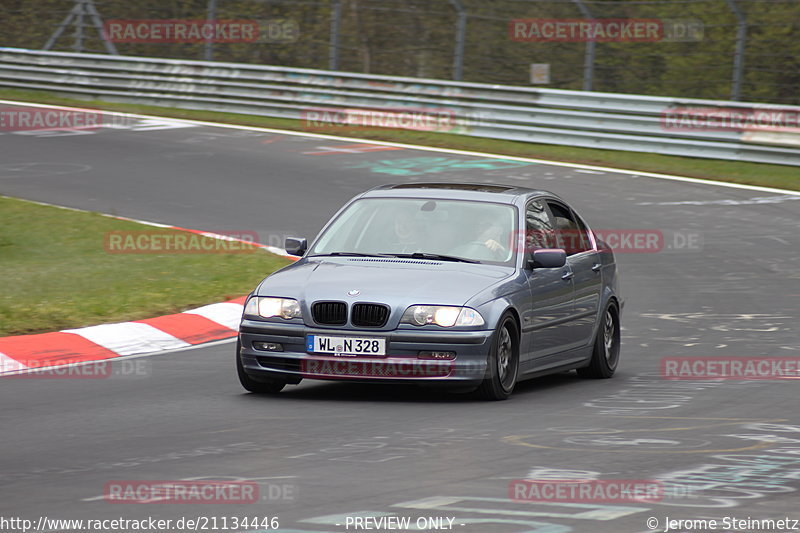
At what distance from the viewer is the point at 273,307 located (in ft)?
31.0

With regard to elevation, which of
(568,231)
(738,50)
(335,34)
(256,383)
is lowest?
(256,383)

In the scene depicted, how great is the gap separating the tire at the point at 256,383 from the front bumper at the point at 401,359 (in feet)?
1.09

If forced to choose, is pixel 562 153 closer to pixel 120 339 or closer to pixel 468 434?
pixel 120 339

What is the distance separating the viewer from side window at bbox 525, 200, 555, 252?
408 inches

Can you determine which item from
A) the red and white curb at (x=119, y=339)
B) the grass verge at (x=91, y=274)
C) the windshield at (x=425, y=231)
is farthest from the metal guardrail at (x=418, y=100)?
the windshield at (x=425, y=231)

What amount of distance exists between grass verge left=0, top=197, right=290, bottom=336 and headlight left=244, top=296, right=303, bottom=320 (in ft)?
9.30

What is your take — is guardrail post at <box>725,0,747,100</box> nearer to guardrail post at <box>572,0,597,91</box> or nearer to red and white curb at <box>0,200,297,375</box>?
guardrail post at <box>572,0,597,91</box>

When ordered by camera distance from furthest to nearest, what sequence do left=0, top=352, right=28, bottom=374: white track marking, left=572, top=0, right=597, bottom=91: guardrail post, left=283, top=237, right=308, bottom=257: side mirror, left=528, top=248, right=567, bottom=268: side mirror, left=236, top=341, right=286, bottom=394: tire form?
1. left=572, top=0, right=597, bottom=91: guardrail post
2. left=0, top=352, right=28, bottom=374: white track marking
3. left=283, top=237, right=308, bottom=257: side mirror
4. left=528, top=248, right=567, bottom=268: side mirror
5. left=236, top=341, right=286, bottom=394: tire

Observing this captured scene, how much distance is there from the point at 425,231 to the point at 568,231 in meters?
1.47

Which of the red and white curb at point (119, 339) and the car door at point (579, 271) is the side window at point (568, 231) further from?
the red and white curb at point (119, 339)

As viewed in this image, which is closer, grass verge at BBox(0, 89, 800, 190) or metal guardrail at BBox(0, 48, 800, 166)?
grass verge at BBox(0, 89, 800, 190)

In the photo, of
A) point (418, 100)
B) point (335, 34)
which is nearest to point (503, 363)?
point (418, 100)

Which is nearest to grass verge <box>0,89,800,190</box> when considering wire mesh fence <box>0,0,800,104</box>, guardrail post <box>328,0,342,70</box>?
guardrail post <box>328,0,342,70</box>

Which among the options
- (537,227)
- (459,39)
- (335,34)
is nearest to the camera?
(537,227)
